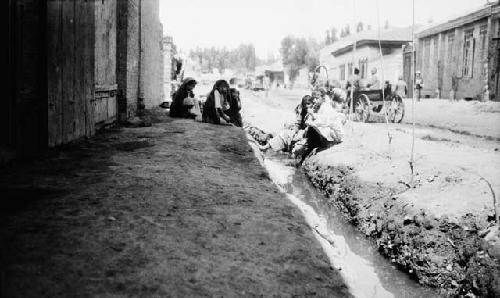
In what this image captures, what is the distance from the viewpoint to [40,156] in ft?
13.7

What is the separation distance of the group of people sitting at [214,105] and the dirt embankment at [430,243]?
4.42 meters

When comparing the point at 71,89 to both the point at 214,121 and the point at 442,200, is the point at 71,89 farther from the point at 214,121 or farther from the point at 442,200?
the point at 214,121

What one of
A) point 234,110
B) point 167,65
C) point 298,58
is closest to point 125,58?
point 234,110

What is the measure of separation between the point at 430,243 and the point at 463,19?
711 inches

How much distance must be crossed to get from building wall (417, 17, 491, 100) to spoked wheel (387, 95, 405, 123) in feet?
22.5

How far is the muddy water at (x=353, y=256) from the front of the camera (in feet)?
11.4

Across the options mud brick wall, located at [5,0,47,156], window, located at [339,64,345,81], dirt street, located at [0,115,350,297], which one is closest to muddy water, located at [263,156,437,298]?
dirt street, located at [0,115,350,297]

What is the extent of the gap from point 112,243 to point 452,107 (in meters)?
15.6

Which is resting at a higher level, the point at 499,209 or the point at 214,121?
the point at 214,121

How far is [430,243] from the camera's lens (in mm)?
3852

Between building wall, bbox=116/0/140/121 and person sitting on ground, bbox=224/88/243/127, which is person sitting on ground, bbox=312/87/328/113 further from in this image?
building wall, bbox=116/0/140/121

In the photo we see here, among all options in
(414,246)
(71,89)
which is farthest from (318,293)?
(71,89)

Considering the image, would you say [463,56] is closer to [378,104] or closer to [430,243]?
[378,104]

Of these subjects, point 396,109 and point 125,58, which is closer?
point 125,58
